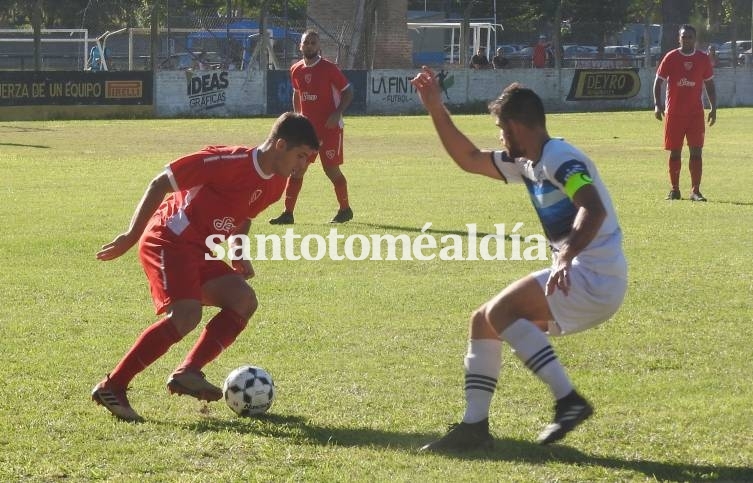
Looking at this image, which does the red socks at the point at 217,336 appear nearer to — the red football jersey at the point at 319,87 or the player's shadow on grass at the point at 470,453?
the player's shadow on grass at the point at 470,453

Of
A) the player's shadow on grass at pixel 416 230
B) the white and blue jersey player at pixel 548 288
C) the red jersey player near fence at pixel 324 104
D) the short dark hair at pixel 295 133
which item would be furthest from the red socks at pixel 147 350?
the red jersey player near fence at pixel 324 104

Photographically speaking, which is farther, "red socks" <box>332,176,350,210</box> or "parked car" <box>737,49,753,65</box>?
"parked car" <box>737,49,753,65</box>

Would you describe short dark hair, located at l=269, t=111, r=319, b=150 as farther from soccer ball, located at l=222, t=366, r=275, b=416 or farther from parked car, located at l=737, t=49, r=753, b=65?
parked car, located at l=737, t=49, r=753, b=65

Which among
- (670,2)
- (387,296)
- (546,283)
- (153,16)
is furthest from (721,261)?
(670,2)

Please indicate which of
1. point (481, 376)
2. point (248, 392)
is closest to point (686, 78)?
point (248, 392)

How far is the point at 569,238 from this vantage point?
16.2 ft

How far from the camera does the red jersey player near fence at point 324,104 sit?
13.6m

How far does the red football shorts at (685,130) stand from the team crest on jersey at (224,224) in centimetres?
1085

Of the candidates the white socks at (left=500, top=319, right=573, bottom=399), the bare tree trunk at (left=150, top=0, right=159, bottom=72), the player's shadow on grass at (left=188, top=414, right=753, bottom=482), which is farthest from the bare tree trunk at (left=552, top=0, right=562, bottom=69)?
the white socks at (left=500, top=319, right=573, bottom=399)

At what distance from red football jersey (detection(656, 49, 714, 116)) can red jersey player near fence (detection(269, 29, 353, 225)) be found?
4.67m

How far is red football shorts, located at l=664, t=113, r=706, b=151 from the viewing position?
15.8 metres

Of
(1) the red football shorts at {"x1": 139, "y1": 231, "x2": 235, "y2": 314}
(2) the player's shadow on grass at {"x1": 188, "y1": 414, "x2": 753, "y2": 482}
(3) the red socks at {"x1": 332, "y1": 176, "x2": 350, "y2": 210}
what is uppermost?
(1) the red football shorts at {"x1": 139, "y1": 231, "x2": 235, "y2": 314}

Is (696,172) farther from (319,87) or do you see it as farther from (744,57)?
(744,57)

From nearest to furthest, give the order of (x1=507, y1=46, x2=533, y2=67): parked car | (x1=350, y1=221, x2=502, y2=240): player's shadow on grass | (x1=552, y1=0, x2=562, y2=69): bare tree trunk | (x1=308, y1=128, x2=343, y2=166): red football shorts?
(x1=350, y1=221, x2=502, y2=240): player's shadow on grass, (x1=308, y1=128, x2=343, y2=166): red football shorts, (x1=552, y1=0, x2=562, y2=69): bare tree trunk, (x1=507, y1=46, x2=533, y2=67): parked car
